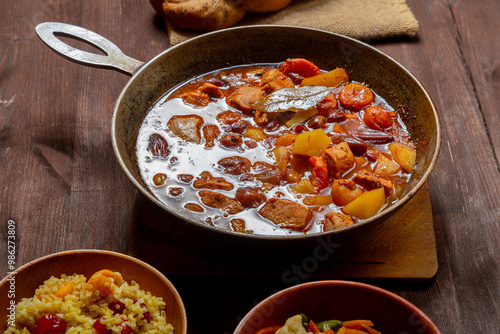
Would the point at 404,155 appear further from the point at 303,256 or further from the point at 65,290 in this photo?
the point at 65,290

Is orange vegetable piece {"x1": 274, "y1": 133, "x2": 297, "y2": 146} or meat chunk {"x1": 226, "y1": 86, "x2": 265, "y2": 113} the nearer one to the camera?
orange vegetable piece {"x1": 274, "y1": 133, "x2": 297, "y2": 146}

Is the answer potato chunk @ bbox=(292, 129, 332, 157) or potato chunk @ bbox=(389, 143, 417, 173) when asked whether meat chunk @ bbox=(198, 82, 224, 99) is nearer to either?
potato chunk @ bbox=(292, 129, 332, 157)

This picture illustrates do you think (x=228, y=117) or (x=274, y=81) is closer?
(x=228, y=117)

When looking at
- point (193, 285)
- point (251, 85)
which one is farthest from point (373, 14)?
point (193, 285)

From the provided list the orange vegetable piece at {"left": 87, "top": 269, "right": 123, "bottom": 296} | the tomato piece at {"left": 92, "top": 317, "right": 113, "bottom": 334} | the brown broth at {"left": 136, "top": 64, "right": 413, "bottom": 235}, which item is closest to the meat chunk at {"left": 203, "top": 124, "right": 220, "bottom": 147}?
the brown broth at {"left": 136, "top": 64, "right": 413, "bottom": 235}

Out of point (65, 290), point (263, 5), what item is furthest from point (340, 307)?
point (263, 5)

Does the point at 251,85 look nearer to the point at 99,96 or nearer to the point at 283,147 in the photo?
the point at 283,147
